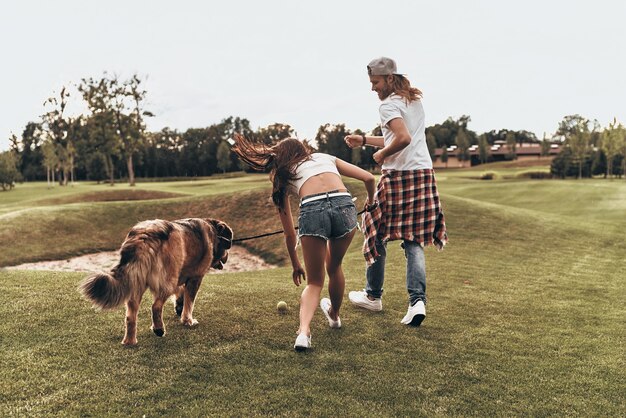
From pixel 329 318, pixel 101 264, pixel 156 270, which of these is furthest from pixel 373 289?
pixel 101 264

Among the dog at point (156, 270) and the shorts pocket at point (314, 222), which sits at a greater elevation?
the shorts pocket at point (314, 222)

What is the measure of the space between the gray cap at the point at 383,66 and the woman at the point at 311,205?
1209mm

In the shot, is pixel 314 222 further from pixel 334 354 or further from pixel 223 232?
pixel 223 232

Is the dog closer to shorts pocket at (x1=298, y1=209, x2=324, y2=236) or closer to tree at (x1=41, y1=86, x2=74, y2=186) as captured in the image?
shorts pocket at (x1=298, y1=209, x2=324, y2=236)

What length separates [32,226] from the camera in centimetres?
1711

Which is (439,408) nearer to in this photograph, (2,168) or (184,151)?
(2,168)

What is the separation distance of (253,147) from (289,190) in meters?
0.60

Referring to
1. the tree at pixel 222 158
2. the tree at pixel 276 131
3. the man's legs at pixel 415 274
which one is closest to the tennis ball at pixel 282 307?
the man's legs at pixel 415 274

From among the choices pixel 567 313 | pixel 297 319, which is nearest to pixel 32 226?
pixel 297 319

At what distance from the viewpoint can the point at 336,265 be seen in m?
4.84

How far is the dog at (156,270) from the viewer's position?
3854 mm

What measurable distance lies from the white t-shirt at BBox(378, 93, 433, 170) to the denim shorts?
1111 mm

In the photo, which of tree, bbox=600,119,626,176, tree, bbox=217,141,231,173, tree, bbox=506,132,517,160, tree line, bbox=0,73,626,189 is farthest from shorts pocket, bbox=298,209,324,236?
tree, bbox=506,132,517,160

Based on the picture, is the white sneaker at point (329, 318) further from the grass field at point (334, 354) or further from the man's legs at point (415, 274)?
the man's legs at point (415, 274)
